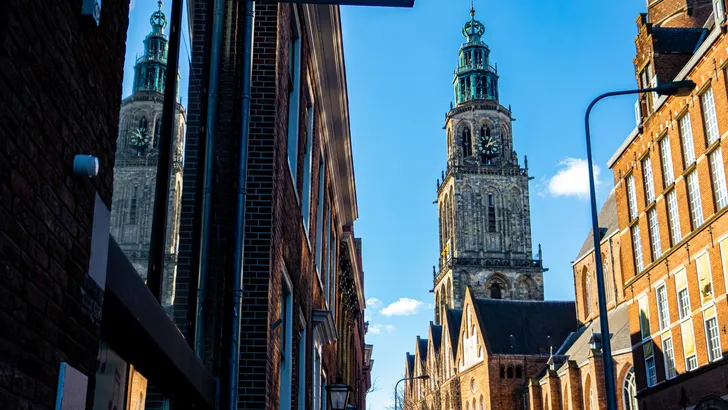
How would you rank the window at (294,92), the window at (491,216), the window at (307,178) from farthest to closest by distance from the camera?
the window at (491,216)
the window at (307,178)
the window at (294,92)

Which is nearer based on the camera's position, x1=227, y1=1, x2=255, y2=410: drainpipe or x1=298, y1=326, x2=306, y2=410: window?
x1=227, y1=1, x2=255, y2=410: drainpipe

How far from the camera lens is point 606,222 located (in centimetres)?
6300

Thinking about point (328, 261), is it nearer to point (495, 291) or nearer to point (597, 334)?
point (597, 334)

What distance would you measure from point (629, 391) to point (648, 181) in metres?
19.7

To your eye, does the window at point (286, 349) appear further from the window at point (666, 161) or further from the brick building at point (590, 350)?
the brick building at point (590, 350)

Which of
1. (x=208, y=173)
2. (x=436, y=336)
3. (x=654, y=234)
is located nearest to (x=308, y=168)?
(x=208, y=173)

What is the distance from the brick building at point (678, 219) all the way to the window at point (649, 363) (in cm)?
4

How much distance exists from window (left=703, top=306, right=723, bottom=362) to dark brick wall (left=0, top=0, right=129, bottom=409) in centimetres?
2390

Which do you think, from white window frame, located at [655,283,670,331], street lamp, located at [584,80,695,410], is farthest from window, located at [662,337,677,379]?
street lamp, located at [584,80,695,410]

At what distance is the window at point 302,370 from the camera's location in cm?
1250

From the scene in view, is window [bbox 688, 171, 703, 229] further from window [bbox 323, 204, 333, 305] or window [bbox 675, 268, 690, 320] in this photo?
window [bbox 323, 204, 333, 305]

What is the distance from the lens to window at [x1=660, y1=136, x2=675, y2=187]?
28.4m

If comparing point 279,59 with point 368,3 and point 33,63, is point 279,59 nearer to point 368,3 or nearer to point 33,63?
point 368,3

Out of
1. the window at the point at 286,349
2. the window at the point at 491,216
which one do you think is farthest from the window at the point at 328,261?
the window at the point at 491,216
